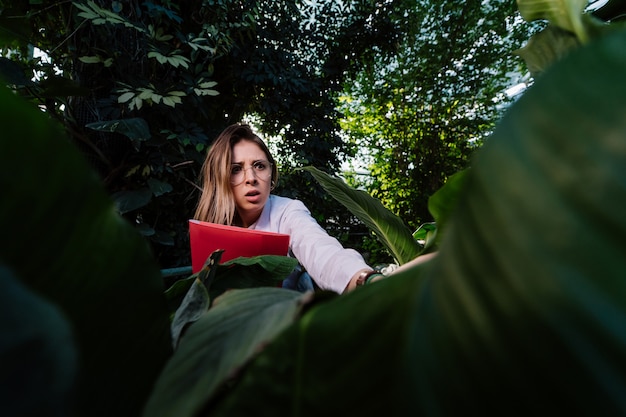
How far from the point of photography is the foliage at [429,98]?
10.8 feet

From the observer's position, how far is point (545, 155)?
0.25 feet

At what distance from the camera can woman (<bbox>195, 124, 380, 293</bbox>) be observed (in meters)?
1.03

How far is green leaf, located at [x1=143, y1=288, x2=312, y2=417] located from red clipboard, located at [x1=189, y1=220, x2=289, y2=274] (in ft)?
1.33

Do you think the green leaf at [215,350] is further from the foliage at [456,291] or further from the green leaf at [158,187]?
the green leaf at [158,187]

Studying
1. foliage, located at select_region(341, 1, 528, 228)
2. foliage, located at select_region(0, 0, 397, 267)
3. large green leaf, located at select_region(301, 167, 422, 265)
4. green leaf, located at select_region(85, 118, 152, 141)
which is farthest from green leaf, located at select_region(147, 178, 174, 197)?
foliage, located at select_region(341, 1, 528, 228)

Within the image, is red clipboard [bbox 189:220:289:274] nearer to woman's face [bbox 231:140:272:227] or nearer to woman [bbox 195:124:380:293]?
woman [bbox 195:124:380:293]

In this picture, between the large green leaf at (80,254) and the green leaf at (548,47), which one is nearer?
the large green leaf at (80,254)

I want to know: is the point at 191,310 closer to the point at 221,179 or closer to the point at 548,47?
the point at 548,47

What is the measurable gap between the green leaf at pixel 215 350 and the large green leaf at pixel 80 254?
1 centimetres

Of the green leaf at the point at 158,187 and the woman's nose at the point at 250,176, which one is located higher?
the green leaf at the point at 158,187

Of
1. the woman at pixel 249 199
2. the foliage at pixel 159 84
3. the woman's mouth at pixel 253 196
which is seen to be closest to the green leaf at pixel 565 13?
the woman at pixel 249 199

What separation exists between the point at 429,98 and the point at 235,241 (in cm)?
325

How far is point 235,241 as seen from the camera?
0.59 m

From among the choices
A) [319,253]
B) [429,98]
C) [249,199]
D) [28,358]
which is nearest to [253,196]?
[249,199]
